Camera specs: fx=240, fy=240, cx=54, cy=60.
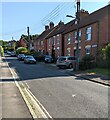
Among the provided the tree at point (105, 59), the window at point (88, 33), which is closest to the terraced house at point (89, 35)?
the window at point (88, 33)

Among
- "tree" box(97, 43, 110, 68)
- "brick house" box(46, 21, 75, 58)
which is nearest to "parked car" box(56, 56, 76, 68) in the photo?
"tree" box(97, 43, 110, 68)

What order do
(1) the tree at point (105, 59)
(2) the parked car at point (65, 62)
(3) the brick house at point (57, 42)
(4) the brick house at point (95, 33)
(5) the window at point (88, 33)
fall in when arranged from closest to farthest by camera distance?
(1) the tree at point (105, 59)
(4) the brick house at point (95, 33)
(2) the parked car at point (65, 62)
(5) the window at point (88, 33)
(3) the brick house at point (57, 42)

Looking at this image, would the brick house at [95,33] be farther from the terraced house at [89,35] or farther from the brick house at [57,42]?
the brick house at [57,42]

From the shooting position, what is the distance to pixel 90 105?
851 cm

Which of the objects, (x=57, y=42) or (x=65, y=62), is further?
(x=57, y=42)

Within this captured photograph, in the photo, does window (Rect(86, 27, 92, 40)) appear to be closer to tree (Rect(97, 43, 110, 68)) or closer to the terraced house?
the terraced house

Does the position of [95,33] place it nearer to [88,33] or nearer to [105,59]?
[88,33]

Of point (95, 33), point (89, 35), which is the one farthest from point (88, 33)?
point (95, 33)

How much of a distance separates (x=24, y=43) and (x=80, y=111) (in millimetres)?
97466

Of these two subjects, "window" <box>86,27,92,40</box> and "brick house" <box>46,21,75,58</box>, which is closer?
"window" <box>86,27,92,40</box>

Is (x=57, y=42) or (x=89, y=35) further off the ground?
(x=89, y=35)

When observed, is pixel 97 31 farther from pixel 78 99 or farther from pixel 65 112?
pixel 65 112

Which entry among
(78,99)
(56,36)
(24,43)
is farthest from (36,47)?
(78,99)

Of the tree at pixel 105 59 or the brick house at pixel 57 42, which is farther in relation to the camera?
the brick house at pixel 57 42
